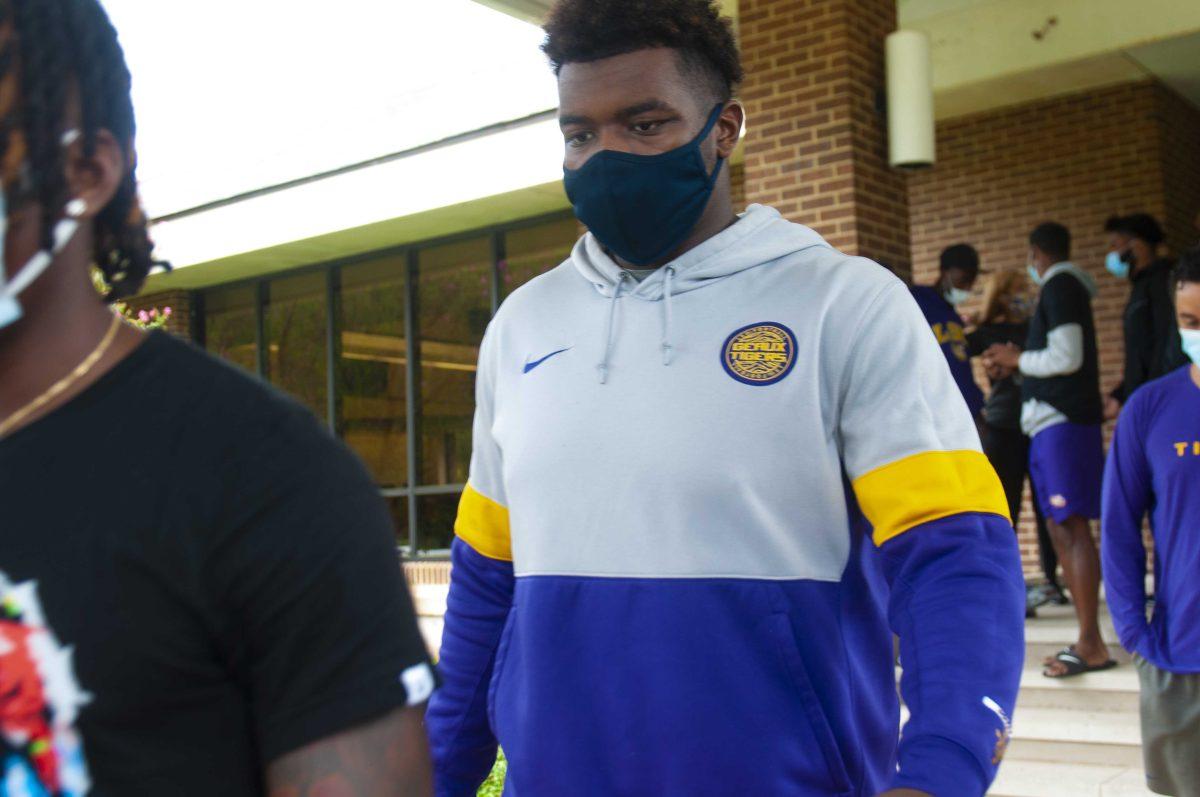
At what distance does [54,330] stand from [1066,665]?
6.30m

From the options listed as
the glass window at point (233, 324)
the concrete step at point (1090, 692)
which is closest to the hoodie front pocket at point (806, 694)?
the concrete step at point (1090, 692)

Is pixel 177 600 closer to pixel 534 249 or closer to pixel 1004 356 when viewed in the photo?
pixel 1004 356

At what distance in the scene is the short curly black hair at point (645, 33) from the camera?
6.79ft

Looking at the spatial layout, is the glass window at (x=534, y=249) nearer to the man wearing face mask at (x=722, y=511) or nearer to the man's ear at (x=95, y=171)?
the man wearing face mask at (x=722, y=511)

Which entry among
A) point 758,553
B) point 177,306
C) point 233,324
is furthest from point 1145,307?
point 177,306

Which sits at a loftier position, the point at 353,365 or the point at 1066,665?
the point at 353,365

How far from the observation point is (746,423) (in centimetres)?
187

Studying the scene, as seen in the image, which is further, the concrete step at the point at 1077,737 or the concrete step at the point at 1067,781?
the concrete step at the point at 1077,737

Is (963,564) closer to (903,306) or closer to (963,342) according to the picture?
(903,306)

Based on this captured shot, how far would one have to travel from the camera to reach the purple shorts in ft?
21.5

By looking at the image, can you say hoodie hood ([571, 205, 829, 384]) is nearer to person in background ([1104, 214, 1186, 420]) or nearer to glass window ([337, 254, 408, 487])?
person in background ([1104, 214, 1186, 420])

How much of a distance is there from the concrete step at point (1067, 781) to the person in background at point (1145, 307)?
2055 mm

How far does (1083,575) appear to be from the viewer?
21.3 ft

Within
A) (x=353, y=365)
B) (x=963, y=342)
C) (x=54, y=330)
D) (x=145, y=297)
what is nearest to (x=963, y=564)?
(x=54, y=330)
